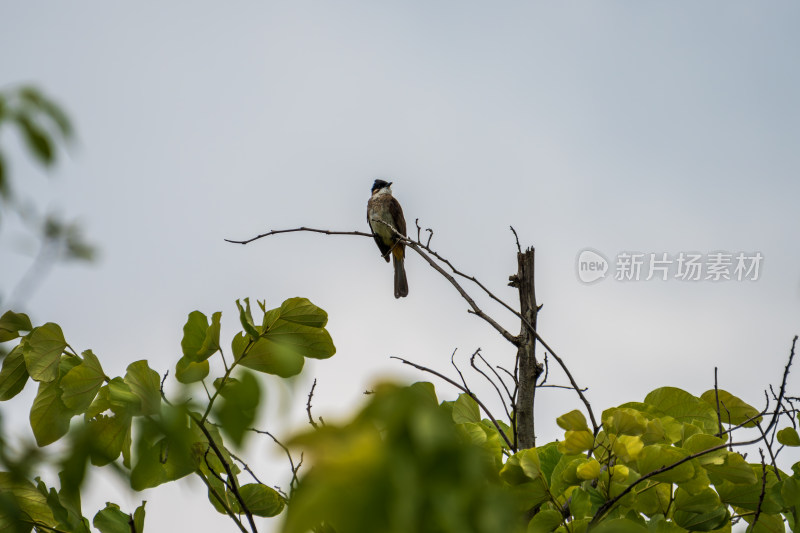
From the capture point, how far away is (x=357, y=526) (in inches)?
25.6

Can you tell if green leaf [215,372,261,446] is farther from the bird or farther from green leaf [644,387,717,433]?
the bird

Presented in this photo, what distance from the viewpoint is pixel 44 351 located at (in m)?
2.11

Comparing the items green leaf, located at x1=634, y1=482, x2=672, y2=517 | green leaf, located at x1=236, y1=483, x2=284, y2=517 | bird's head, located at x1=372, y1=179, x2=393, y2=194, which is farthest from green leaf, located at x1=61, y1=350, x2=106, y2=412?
bird's head, located at x1=372, y1=179, x2=393, y2=194

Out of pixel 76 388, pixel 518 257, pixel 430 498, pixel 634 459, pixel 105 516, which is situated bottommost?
pixel 105 516

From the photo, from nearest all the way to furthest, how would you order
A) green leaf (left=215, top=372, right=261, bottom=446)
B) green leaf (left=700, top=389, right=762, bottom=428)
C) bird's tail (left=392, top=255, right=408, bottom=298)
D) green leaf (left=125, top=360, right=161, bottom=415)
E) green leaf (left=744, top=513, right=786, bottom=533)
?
green leaf (left=215, top=372, right=261, bottom=446) → green leaf (left=125, top=360, right=161, bottom=415) → green leaf (left=744, top=513, right=786, bottom=533) → green leaf (left=700, top=389, right=762, bottom=428) → bird's tail (left=392, top=255, right=408, bottom=298)

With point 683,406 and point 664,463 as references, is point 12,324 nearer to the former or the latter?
point 664,463

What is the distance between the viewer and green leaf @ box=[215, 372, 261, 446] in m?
0.83

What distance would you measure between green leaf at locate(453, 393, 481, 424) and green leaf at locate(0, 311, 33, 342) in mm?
1318

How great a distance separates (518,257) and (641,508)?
3.56 feet

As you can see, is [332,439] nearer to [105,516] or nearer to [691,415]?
[105,516]

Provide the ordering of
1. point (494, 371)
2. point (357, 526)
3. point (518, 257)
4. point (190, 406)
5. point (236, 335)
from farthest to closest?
point (518, 257) → point (494, 371) → point (236, 335) → point (190, 406) → point (357, 526)

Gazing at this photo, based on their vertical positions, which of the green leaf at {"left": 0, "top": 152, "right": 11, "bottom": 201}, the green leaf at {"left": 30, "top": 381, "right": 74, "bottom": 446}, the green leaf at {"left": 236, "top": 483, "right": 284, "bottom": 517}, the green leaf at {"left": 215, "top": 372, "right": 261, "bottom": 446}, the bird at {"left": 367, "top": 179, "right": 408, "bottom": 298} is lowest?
the green leaf at {"left": 236, "top": 483, "right": 284, "bottom": 517}

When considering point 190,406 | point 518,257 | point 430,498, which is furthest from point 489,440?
point 430,498

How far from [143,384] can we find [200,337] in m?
0.29
